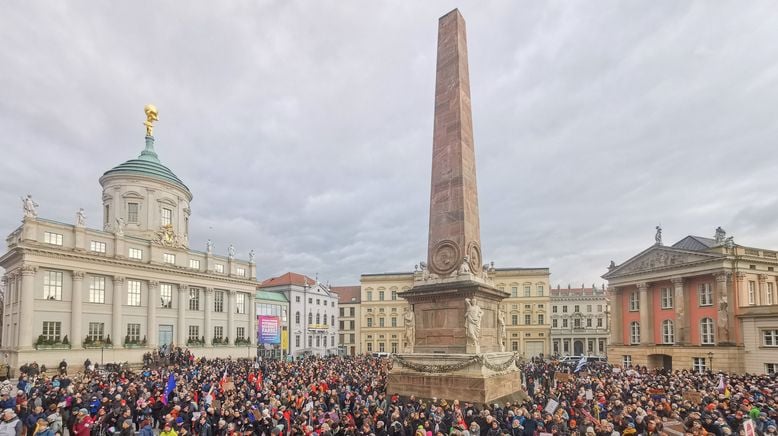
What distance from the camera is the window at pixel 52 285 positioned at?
3581 centimetres

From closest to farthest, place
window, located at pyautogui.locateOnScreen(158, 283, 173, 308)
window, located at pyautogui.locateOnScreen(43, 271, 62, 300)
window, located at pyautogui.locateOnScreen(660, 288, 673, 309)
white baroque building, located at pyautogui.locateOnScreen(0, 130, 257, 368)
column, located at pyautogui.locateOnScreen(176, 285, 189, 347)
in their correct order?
1. white baroque building, located at pyautogui.locateOnScreen(0, 130, 257, 368)
2. window, located at pyautogui.locateOnScreen(43, 271, 62, 300)
3. window, located at pyautogui.locateOnScreen(158, 283, 173, 308)
4. window, located at pyautogui.locateOnScreen(660, 288, 673, 309)
5. column, located at pyautogui.locateOnScreen(176, 285, 189, 347)

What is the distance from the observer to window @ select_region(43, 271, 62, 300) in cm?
3581

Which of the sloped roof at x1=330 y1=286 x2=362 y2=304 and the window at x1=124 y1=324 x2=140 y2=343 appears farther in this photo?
the sloped roof at x1=330 y1=286 x2=362 y2=304

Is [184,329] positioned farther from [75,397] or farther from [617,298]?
[617,298]

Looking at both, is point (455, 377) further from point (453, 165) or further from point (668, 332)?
point (668, 332)

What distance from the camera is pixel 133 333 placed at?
41625 mm

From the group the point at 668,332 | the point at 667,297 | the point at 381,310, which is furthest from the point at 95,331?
the point at 667,297

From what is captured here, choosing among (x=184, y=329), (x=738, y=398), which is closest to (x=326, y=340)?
(x=184, y=329)

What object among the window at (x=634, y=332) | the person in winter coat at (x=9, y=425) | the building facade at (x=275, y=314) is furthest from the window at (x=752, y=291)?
the person in winter coat at (x=9, y=425)

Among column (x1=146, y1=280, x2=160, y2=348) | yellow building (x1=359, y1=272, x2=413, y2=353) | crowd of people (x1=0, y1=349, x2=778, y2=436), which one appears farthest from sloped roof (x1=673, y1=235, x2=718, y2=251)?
column (x1=146, y1=280, x2=160, y2=348)

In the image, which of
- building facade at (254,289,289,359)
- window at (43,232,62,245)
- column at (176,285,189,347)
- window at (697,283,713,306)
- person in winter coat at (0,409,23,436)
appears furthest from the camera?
building facade at (254,289,289,359)

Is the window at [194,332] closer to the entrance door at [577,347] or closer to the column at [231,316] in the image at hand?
the column at [231,316]

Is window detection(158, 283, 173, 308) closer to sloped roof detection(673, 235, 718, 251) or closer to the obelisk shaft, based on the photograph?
the obelisk shaft

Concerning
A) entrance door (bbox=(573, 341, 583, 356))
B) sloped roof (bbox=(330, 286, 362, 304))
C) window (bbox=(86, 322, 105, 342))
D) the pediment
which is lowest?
entrance door (bbox=(573, 341, 583, 356))
